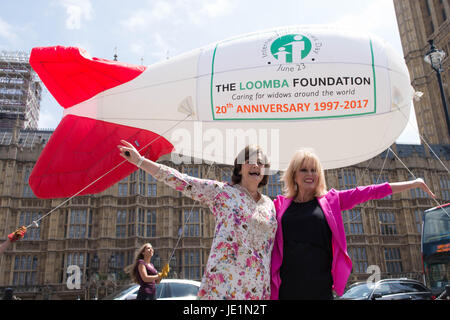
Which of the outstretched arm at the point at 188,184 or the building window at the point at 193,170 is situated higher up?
the building window at the point at 193,170

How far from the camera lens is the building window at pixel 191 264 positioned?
2175 cm

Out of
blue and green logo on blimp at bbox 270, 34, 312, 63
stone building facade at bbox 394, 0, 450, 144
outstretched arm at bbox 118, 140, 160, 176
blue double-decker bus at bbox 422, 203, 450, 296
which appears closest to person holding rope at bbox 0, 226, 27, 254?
outstretched arm at bbox 118, 140, 160, 176

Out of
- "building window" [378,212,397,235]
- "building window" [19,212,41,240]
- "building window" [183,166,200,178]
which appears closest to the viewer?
"building window" [19,212,41,240]

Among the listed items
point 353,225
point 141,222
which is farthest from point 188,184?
point 353,225

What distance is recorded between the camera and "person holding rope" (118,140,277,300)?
2230 mm

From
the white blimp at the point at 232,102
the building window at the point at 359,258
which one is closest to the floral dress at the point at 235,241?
the white blimp at the point at 232,102

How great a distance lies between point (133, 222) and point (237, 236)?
21.0 metres

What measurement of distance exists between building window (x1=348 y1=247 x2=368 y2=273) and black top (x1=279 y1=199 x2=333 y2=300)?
2384 cm

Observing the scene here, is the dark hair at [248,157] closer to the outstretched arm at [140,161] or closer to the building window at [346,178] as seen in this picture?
the outstretched arm at [140,161]

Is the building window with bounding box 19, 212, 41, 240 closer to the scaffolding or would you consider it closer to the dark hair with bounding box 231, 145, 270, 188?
the scaffolding

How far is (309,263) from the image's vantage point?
2209 mm

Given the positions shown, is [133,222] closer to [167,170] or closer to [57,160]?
[57,160]

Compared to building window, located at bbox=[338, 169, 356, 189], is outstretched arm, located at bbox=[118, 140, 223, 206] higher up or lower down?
lower down

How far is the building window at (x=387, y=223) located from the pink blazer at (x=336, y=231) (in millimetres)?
25686
